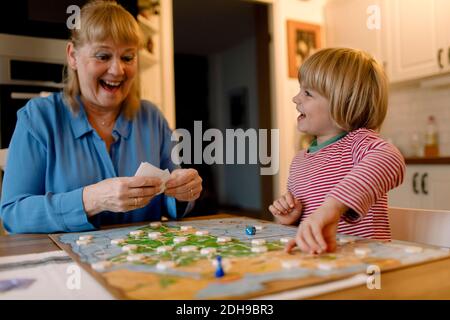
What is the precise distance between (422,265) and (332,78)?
0.65 metres

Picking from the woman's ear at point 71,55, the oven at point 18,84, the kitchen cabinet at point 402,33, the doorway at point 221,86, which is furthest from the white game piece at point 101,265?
the doorway at point 221,86

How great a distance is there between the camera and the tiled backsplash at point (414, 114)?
9.89ft

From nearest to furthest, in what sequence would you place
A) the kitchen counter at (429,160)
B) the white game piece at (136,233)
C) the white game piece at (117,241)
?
the white game piece at (117,241), the white game piece at (136,233), the kitchen counter at (429,160)

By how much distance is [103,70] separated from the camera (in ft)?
4.66

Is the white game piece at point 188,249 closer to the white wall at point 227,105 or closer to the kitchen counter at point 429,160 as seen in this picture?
the kitchen counter at point 429,160

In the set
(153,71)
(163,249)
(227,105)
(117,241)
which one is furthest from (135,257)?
(227,105)

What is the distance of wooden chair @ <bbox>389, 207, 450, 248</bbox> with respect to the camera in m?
1.05

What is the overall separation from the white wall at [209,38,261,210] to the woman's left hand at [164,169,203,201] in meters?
5.14

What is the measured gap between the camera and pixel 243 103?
6.86 meters

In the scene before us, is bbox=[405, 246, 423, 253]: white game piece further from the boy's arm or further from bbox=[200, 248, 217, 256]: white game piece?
bbox=[200, 248, 217, 256]: white game piece

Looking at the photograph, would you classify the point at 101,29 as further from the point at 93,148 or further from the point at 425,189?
the point at 425,189

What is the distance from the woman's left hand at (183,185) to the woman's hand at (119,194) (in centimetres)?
15

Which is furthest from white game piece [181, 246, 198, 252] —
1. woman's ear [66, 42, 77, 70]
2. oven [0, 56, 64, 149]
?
oven [0, 56, 64, 149]
